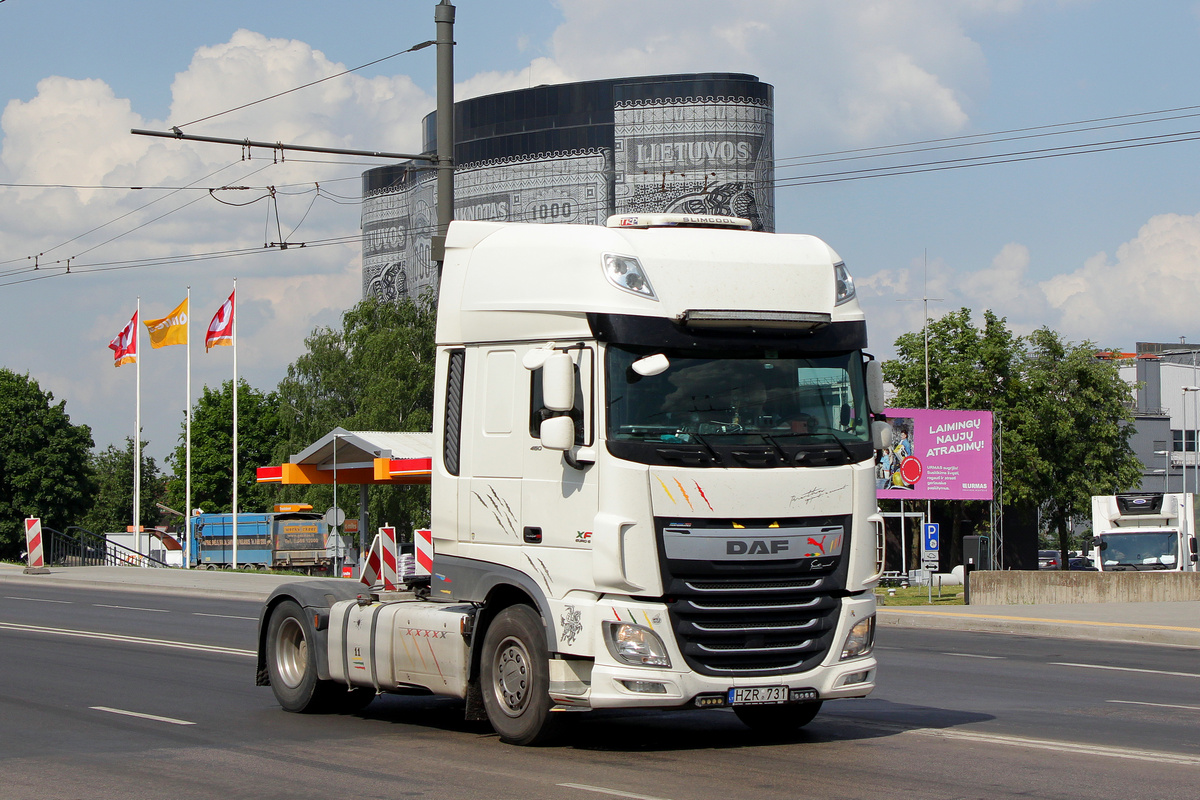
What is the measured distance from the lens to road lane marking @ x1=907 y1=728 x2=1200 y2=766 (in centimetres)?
907

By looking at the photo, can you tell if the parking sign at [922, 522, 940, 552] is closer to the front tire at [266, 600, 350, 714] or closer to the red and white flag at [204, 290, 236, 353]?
the front tire at [266, 600, 350, 714]

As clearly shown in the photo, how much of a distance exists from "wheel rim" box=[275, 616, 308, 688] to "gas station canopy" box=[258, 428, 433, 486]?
1722 centimetres

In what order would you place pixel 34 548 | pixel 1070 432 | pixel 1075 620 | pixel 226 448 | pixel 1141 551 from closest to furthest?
pixel 1075 620 < pixel 1141 551 < pixel 34 548 < pixel 1070 432 < pixel 226 448

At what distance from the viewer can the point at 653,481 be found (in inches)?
353

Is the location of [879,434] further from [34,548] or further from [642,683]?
[34,548]

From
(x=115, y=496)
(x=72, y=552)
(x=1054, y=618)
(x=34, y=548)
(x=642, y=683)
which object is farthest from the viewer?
(x=115, y=496)

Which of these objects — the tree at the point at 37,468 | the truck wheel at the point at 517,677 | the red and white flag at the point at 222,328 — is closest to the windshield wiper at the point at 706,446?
the truck wheel at the point at 517,677

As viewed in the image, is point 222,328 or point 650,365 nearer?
point 650,365

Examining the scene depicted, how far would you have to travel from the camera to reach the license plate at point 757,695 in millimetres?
9078

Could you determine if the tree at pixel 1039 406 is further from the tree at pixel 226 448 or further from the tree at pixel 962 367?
the tree at pixel 226 448

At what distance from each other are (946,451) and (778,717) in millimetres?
37509

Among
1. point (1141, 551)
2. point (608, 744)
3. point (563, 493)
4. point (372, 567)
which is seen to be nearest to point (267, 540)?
point (1141, 551)

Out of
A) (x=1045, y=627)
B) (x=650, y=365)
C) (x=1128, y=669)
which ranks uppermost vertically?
(x=650, y=365)

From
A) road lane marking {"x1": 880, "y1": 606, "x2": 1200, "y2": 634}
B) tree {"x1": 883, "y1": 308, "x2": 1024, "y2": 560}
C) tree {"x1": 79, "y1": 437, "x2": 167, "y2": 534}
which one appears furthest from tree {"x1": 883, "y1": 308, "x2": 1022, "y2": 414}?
tree {"x1": 79, "y1": 437, "x2": 167, "y2": 534}
